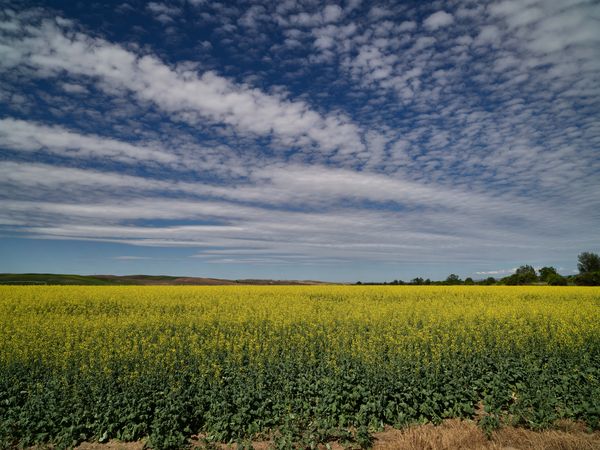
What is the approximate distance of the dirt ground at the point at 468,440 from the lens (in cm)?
632

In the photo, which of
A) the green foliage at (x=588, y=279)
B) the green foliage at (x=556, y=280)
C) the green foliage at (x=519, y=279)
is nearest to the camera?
the green foliage at (x=588, y=279)

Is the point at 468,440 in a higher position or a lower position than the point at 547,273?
lower

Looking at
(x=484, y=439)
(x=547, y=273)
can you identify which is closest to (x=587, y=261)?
(x=547, y=273)

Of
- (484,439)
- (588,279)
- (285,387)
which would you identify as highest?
(588,279)

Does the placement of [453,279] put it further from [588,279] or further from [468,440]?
[468,440]

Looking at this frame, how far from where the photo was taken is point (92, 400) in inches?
324

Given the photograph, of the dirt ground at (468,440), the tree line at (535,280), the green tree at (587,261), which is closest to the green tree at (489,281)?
the tree line at (535,280)

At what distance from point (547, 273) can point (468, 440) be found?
2855 inches

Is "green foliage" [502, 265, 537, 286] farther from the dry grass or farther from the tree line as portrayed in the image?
the dry grass

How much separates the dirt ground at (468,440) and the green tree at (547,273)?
66.6 meters

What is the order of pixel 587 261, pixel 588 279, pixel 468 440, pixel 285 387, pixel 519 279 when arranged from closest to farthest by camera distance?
1. pixel 468 440
2. pixel 285 387
3. pixel 588 279
4. pixel 519 279
5. pixel 587 261

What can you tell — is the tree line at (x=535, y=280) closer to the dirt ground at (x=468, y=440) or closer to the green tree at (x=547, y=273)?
the green tree at (x=547, y=273)

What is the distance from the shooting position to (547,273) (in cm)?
6550

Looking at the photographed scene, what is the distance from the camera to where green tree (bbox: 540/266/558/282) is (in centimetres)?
6236
